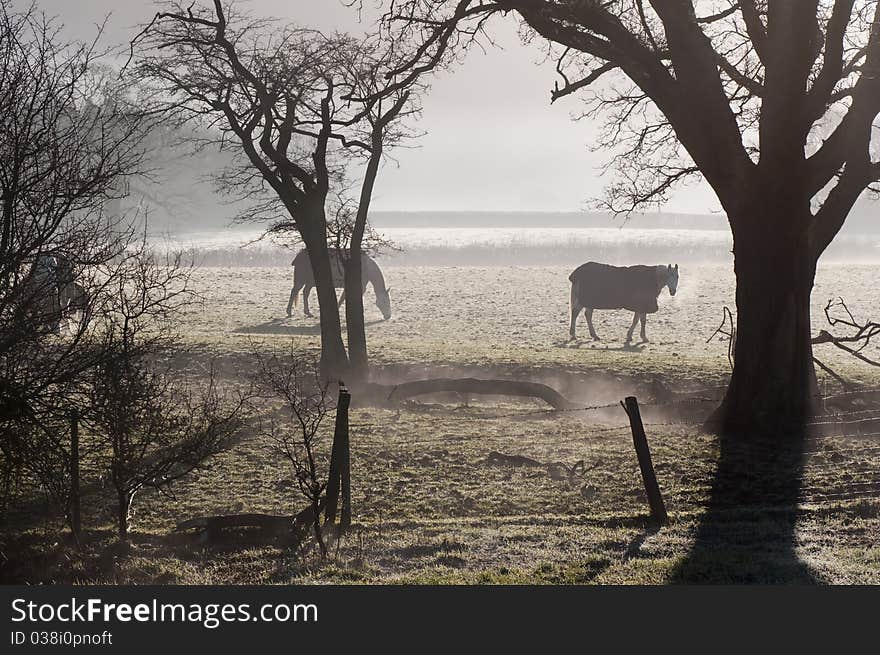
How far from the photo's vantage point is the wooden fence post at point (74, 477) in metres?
9.40

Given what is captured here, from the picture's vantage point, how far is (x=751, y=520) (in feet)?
33.9

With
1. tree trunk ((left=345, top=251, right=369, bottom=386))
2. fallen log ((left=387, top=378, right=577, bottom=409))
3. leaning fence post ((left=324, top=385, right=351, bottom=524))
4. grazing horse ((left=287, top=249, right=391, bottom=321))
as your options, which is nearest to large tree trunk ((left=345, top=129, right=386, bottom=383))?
tree trunk ((left=345, top=251, right=369, bottom=386))

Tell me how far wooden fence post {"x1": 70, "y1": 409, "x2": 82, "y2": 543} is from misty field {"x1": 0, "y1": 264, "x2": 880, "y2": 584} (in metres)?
0.31

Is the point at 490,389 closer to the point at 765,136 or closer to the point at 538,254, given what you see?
the point at 765,136

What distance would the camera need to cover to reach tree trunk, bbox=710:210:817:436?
14.4 m

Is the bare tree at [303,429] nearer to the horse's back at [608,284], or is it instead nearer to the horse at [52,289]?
the horse at [52,289]

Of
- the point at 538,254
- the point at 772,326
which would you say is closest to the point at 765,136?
the point at 772,326

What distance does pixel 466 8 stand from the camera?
52.1 feet

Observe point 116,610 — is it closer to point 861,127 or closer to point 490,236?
point 861,127

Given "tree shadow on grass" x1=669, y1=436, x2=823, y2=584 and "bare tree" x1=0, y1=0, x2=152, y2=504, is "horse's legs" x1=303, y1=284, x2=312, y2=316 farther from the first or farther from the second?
"bare tree" x1=0, y1=0, x2=152, y2=504

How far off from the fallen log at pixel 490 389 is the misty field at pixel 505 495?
1.35 ft

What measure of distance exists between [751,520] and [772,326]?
197 inches

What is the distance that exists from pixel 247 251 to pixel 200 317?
30399 mm

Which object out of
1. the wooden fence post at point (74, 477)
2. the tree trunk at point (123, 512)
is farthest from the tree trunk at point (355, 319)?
the wooden fence post at point (74, 477)
